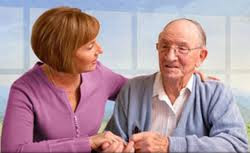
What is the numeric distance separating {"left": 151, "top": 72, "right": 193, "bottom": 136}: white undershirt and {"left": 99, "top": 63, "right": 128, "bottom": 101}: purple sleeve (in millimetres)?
191

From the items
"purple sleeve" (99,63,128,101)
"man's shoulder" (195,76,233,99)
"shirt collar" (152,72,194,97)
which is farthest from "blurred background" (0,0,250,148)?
"man's shoulder" (195,76,233,99)

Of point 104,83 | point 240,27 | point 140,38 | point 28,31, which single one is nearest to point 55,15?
point 104,83

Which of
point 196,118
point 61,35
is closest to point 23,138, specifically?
point 61,35

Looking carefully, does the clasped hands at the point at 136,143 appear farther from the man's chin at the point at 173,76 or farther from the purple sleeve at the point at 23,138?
the man's chin at the point at 173,76

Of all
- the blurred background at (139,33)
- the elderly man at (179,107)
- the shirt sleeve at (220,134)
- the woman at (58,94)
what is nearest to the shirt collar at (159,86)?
the elderly man at (179,107)

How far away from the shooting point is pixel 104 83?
5.96 ft

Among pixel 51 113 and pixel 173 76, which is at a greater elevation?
pixel 173 76

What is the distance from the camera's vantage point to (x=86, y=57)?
1.64m

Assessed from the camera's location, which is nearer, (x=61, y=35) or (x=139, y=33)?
(x=61, y=35)

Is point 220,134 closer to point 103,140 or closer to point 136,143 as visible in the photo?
point 136,143

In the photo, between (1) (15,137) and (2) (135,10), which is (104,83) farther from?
(2) (135,10)

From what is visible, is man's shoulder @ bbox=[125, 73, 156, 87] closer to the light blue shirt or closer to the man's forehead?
the light blue shirt

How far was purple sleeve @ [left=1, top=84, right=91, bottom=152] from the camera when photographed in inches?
61.1

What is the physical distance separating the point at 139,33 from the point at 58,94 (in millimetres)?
950
